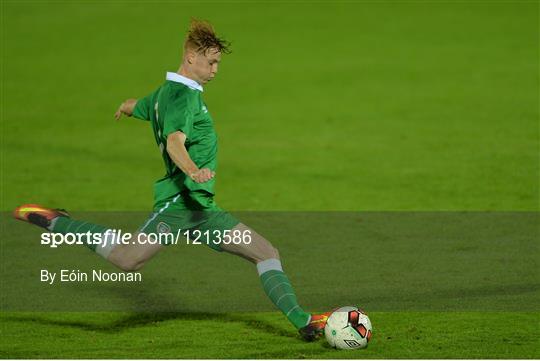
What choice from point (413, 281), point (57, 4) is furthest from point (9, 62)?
point (413, 281)

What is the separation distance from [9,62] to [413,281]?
1866 centimetres

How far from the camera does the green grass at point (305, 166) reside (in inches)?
388

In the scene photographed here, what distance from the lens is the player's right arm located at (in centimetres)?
798

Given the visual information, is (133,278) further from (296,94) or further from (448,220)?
(296,94)

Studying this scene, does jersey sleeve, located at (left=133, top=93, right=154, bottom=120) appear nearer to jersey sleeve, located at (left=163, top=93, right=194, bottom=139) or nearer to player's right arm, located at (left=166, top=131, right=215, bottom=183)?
jersey sleeve, located at (left=163, top=93, right=194, bottom=139)

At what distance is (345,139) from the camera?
69.6 ft

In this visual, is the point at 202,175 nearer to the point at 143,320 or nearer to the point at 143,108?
the point at 143,108

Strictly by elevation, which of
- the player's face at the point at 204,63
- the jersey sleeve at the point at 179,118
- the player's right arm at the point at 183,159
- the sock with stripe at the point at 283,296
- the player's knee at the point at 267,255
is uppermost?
the player's face at the point at 204,63

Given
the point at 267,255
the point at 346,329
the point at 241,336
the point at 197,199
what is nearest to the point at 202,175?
the point at 197,199

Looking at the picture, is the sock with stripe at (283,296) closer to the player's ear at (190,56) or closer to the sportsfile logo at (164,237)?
the sportsfile logo at (164,237)

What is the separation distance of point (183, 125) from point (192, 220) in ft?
2.56

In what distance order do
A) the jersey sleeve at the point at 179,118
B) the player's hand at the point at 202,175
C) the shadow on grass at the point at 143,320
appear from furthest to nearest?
the shadow on grass at the point at 143,320 < the jersey sleeve at the point at 179,118 < the player's hand at the point at 202,175

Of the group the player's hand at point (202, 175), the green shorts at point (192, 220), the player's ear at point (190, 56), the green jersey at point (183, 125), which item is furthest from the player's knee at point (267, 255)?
the player's ear at point (190, 56)

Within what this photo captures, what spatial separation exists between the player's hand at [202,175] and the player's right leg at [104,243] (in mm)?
1016
